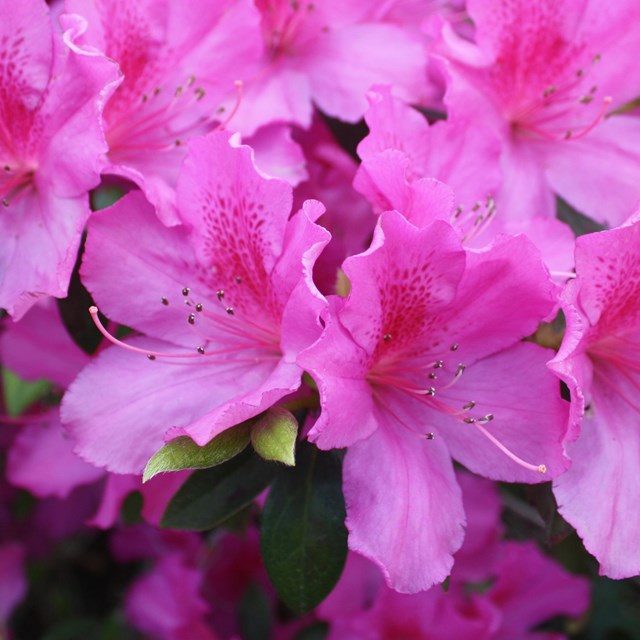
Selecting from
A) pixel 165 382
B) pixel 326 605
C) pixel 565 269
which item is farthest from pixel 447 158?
pixel 326 605

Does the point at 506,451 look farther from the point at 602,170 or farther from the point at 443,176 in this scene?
the point at 602,170

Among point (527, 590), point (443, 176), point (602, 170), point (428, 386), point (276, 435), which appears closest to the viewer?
point (276, 435)

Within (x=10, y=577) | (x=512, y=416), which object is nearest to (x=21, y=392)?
(x=10, y=577)

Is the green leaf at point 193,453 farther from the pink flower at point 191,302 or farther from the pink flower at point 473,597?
the pink flower at point 473,597

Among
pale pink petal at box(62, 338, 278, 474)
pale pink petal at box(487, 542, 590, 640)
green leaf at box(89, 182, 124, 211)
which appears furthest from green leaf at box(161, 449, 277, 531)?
pale pink petal at box(487, 542, 590, 640)

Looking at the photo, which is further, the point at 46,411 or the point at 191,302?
the point at 46,411

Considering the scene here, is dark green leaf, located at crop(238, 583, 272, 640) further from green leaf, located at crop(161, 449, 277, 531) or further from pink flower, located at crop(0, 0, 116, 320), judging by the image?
pink flower, located at crop(0, 0, 116, 320)

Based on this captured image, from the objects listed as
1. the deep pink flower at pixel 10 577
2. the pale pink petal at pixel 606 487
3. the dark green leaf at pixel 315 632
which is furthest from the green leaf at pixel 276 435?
the deep pink flower at pixel 10 577
